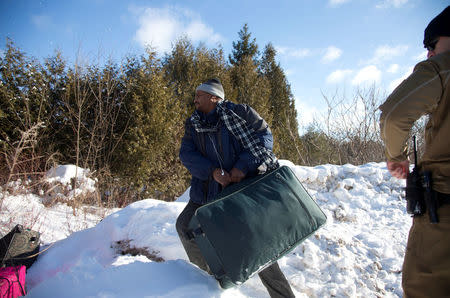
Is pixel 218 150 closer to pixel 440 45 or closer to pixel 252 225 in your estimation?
pixel 252 225

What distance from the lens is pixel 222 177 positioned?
1908 millimetres

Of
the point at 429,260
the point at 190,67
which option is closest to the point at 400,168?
the point at 429,260

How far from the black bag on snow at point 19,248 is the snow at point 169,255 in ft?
0.39

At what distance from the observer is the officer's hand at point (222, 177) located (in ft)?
6.25

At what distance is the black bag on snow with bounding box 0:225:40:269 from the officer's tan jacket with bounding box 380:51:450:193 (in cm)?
330

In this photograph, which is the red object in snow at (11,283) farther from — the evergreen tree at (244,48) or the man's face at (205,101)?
the evergreen tree at (244,48)

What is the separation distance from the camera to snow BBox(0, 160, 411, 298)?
1.79 m

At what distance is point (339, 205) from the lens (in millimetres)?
4875

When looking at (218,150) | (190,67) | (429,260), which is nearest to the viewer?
(429,260)

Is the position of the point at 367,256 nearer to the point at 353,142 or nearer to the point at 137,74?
the point at 137,74

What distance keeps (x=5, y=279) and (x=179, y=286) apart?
1.36m

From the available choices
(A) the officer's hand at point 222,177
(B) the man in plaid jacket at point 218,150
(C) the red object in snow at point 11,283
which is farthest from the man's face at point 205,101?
(C) the red object in snow at point 11,283

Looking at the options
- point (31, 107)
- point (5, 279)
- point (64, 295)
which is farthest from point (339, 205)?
point (31, 107)

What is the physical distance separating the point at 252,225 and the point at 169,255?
1671 millimetres
